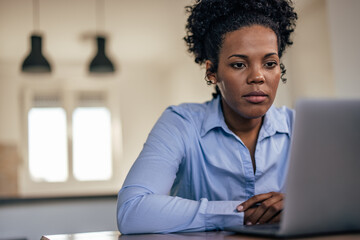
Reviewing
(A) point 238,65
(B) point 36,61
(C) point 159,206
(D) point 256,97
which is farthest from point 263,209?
(B) point 36,61

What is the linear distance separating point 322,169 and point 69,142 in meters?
7.61

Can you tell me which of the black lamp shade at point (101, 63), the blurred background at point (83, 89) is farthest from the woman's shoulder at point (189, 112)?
the blurred background at point (83, 89)

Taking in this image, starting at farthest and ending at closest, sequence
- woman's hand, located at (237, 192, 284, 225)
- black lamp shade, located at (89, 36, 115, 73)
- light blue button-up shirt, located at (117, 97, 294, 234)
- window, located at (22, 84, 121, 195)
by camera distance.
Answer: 1. window, located at (22, 84, 121, 195)
2. black lamp shade, located at (89, 36, 115, 73)
3. light blue button-up shirt, located at (117, 97, 294, 234)
4. woman's hand, located at (237, 192, 284, 225)

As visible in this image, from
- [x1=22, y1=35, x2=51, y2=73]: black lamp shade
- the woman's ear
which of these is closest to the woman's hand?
the woman's ear

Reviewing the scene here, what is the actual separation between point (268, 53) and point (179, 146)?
1.34 ft

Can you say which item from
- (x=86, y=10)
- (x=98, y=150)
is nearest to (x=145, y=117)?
(x=98, y=150)

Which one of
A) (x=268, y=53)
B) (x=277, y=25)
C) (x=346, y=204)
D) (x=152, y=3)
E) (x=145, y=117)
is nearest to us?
(x=346, y=204)

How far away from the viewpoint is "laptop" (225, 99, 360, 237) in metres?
0.81

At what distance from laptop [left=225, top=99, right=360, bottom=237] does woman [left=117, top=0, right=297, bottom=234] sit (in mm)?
399

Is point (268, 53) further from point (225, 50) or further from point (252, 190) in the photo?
point (252, 190)

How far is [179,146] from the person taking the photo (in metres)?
1.47

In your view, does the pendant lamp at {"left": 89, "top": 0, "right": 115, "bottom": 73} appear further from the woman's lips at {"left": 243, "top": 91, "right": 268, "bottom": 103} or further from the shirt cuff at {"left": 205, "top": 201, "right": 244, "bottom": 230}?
the shirt cuff at {"left": 205, "top": 201, "right": 244, "bottom": 230}

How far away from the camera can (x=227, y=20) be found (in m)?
1.55

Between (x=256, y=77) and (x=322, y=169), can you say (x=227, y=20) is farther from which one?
(x=322, y=169)
